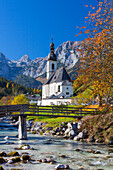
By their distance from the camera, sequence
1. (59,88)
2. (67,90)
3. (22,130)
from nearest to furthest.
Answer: (22,130) → (67,90) → (59,88)

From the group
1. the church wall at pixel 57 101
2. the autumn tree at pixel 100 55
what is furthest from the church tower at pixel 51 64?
the autumn tree at pixel 100 55

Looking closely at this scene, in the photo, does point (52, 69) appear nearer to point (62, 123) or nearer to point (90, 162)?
point (62, 123)

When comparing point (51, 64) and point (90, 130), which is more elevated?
point (51, 64)

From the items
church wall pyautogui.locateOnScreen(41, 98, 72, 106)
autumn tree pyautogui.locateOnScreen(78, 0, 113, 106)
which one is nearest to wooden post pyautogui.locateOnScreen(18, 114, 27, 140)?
autumn tree pyautogui.locateOnScreen(78, 0, 113, 106)

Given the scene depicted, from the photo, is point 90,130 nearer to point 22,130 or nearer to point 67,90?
point 22,130

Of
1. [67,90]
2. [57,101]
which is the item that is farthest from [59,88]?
[57,101]

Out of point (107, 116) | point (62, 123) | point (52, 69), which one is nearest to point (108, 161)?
point (107, 116)

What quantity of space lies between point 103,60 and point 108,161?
7.44m

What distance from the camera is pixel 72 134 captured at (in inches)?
994

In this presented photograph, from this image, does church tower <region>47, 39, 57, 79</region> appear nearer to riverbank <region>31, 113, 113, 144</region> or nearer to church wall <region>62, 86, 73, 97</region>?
church wall <region>62, 86, 73, 97</region>

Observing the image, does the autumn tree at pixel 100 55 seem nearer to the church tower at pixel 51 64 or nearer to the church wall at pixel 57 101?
the church wall at pixel 57 101

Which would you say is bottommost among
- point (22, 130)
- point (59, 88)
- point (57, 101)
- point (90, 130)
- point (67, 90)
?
point (90, 130)

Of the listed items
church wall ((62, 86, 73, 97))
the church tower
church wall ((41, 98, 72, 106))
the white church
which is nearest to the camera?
church wall ((41, 98, 72, 106))

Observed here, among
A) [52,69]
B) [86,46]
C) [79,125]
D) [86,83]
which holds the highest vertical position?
[52,69]
